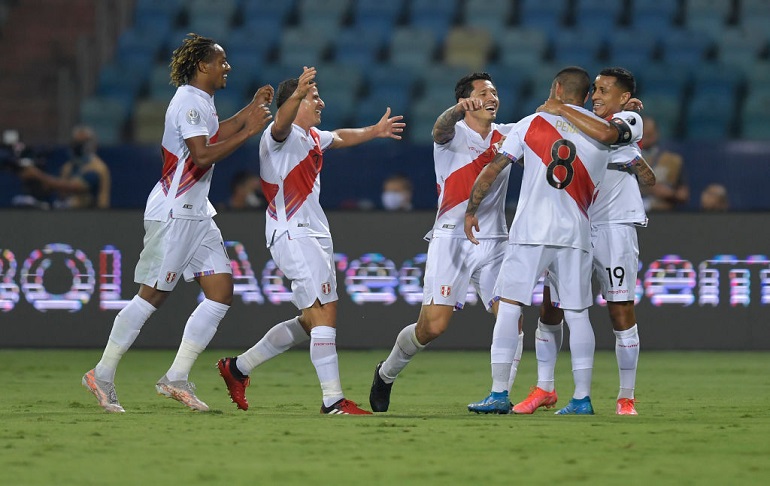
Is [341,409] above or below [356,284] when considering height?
below

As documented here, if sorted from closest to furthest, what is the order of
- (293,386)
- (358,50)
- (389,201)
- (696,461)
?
(696,461), (293,386), (389,201), (358,50)

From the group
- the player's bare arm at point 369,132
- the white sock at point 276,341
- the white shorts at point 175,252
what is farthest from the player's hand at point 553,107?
the white shorts at point 175,252

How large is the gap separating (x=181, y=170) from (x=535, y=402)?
7.89ft

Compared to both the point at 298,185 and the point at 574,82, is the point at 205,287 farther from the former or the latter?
the point at 574,82

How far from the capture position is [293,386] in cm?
1015

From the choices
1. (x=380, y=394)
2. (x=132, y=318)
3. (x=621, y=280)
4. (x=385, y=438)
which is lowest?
(x=385, y=438)

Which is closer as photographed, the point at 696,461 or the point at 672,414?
the point at 696,461

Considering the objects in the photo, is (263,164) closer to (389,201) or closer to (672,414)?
(672,414)

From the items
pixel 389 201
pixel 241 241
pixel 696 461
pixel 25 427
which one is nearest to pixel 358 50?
pixel 389 201

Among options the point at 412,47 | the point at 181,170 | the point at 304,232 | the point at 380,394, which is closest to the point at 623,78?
the point at 304,232

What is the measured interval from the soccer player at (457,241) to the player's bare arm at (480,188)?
1.90 feet

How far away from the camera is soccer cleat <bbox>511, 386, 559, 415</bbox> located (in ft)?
26.6

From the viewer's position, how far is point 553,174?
25.3 feet

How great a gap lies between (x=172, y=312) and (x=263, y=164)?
5.27 metres
